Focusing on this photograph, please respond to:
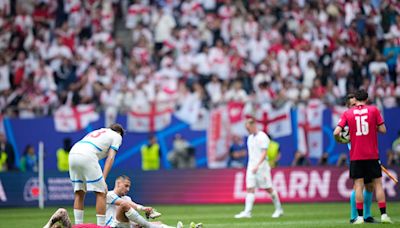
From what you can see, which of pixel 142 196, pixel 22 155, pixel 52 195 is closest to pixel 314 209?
pixel 142 196

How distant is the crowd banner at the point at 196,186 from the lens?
2780 cm

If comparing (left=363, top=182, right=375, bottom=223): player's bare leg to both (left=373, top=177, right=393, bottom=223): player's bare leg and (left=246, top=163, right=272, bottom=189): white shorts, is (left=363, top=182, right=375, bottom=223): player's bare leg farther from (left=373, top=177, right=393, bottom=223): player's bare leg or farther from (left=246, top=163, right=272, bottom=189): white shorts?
(left=246, top=163, right=272, bottom=189): white shorts

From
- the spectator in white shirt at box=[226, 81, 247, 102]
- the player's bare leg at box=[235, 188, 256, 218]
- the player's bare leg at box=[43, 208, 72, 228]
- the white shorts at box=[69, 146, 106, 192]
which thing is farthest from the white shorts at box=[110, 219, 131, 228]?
the spectator in white shirt at box=[226, 81, 247, 102]

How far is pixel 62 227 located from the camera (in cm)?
1464

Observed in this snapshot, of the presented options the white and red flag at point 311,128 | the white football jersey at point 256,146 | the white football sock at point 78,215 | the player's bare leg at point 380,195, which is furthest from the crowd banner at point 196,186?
the white football sock at point 78,215

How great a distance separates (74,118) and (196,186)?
4870mm

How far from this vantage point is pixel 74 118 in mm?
30203

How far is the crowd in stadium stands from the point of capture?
3070 centimetres

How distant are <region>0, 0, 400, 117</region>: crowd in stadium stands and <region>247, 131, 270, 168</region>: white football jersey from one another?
7.35m

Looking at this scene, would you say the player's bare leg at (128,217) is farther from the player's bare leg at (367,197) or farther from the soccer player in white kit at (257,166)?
the soccer player in white kit at (257,166)

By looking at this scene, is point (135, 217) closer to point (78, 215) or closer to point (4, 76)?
point (78, 215)

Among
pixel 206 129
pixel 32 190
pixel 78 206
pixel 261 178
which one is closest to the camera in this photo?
pixel 78 206

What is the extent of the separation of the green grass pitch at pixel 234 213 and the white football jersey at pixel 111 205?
2656mm

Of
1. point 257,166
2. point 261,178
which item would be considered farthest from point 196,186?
point 257,166
